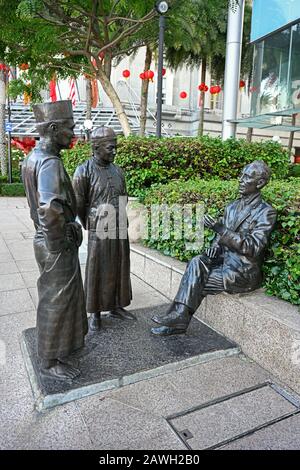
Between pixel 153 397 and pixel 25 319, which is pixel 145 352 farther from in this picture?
pixel 25 319

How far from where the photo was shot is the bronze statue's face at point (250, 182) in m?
3.33

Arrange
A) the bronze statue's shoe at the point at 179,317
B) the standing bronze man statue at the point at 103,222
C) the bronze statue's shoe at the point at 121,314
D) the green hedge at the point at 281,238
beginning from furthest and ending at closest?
the bronze statue's shoe at the point at 121,314 → the bronze statue's shoe at the point at 179,317 → the standing bronze man statue at the point at 103,222 → the green hedge at the point at 281,238

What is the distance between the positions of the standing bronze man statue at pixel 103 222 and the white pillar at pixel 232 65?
33.5 ft

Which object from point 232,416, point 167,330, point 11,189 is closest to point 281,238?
point 167,330

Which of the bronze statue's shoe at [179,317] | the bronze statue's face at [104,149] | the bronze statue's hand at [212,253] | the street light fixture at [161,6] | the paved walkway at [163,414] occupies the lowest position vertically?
the paved walkway at [163,414]

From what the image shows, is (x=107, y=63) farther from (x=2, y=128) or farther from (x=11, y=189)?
(x=2, y=128)

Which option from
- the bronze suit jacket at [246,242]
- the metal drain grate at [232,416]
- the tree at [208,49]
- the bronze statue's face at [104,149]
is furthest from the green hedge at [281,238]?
the tree at [208,49]

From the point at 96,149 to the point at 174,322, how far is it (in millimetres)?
1802

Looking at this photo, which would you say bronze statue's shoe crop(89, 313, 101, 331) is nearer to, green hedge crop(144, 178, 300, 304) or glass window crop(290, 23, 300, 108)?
green hedge crop(144, 178, 300, 304)

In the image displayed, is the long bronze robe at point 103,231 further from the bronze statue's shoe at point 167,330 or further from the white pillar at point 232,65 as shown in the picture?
the white pillar at point 232,65

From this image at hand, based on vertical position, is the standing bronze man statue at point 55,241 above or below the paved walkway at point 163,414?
above

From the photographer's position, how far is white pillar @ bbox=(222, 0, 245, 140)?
12242 millimetres

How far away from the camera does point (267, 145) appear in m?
Result: 7.89
